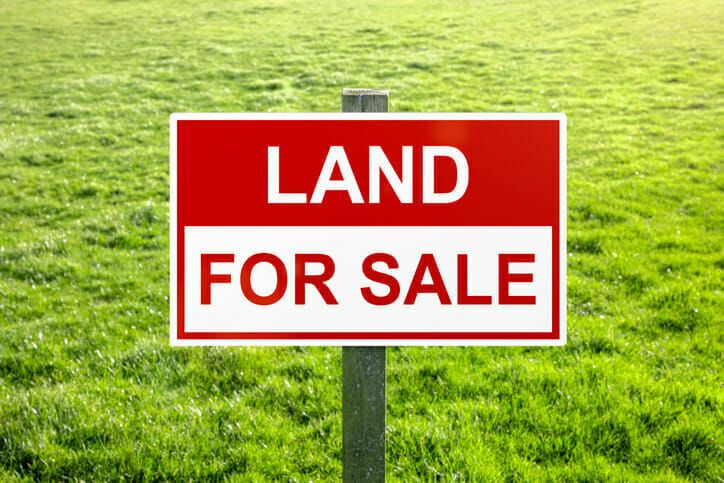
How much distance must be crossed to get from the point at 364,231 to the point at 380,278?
157mm

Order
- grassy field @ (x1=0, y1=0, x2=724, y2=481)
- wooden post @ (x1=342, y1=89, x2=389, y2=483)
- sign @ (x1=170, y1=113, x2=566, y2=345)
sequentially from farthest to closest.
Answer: grassy field @ (x1=0, y1=0, x2=724, y2=481) < wooden post @ (x1=342, y1=89, x2=389, y2=483) < sign @ (x1=170, y1=113, x2=566, y2=345)

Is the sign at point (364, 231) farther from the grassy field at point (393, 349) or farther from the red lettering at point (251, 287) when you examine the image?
A: the grassy field at point (393, 349)

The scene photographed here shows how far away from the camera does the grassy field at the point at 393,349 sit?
456 centimetres

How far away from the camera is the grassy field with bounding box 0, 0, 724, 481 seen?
15.0ft

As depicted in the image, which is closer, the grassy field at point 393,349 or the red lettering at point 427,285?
the red lettering at point 427,285

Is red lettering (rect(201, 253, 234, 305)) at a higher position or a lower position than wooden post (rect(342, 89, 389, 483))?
higher

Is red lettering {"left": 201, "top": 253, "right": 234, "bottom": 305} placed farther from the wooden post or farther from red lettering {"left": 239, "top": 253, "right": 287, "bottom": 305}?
the wooden post

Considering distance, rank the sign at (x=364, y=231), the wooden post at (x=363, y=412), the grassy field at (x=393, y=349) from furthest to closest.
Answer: the grassy field at (x=393, y=349) < the wooden post at (x=363, y=412) < the sign at (x=364, y=231)

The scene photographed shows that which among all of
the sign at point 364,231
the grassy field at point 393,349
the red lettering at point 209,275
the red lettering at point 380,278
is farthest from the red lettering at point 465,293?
the grassy field at point 393,349

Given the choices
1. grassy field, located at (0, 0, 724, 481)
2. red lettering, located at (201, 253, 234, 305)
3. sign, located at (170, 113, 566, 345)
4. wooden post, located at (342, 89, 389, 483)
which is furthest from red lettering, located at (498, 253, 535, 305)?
grassy field, located at (0, 0, 724, 481)

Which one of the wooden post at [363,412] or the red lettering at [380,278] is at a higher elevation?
the red lettering at [380,278]

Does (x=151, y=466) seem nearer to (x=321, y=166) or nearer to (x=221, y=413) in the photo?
(x=221, y=413)

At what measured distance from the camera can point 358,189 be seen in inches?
99.6

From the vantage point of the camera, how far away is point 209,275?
255 cm
